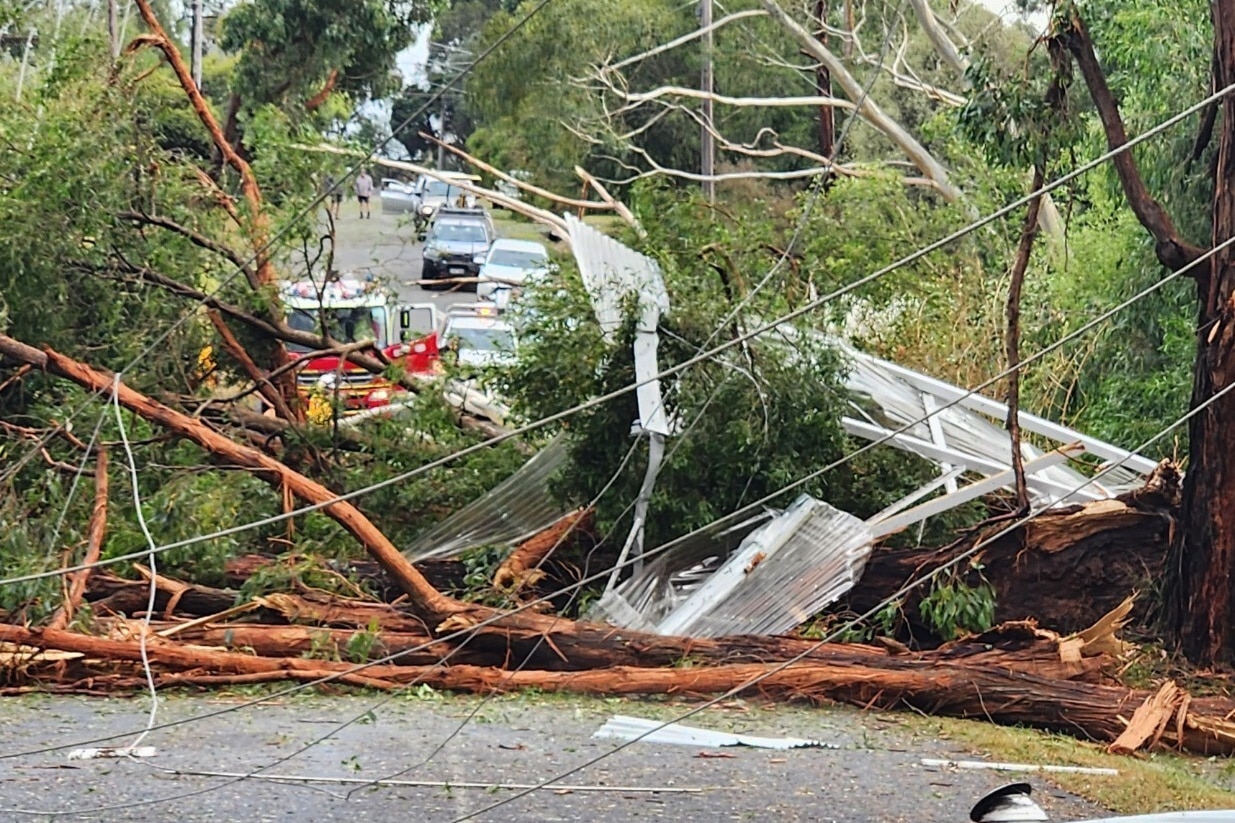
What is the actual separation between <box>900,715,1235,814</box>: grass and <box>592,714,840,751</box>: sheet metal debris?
0.74 m

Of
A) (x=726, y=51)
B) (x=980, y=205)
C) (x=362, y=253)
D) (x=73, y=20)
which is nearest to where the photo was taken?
(x=980, y=205)

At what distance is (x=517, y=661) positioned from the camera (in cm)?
827

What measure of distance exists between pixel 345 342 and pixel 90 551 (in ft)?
14.2

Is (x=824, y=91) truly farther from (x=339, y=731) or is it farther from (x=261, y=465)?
(x=339, y=731)

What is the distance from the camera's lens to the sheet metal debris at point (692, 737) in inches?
275

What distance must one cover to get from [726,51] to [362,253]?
10156 millimetres

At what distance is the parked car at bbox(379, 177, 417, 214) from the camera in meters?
40.5

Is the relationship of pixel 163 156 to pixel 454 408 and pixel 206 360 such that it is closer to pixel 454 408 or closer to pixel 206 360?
pixel 206 360

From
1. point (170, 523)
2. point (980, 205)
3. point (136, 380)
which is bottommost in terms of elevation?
point (170, 523)

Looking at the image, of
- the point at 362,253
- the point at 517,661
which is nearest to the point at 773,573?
the point at 517,661

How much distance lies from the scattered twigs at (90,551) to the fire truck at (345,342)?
263 centimetres

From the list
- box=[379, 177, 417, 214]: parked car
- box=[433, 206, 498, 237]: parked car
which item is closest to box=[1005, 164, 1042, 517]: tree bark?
box=[433, 206, 498, 237]: parked car

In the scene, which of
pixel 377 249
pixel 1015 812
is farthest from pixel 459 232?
pixel 1015 812

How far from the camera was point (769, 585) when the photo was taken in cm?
905
